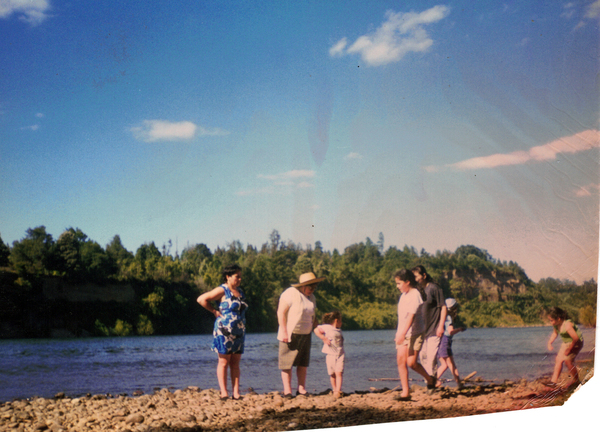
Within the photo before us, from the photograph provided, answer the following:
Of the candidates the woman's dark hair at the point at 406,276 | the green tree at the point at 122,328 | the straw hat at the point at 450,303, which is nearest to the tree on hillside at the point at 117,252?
the green tree at the point at 122,328

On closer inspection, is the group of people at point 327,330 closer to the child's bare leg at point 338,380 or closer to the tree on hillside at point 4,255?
the child's bare leg at point 338,380

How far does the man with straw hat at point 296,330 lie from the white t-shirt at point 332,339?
14 centimetres

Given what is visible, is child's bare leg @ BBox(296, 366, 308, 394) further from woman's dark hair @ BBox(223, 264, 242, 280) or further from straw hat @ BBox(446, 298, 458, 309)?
straw hat @ BBox(446, 298, 458, 309)

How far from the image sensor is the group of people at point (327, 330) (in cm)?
544

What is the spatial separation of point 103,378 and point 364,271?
2722 millimetres

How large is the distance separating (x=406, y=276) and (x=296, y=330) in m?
1.25

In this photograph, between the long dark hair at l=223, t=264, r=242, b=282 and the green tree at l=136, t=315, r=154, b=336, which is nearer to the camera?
the long dark hair at l=223, t=264, r=242, b=282

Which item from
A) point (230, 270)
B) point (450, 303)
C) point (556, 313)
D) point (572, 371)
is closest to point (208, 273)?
point (230, 270)

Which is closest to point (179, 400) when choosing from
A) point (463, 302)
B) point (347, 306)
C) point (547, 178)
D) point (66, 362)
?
point (66, 362)

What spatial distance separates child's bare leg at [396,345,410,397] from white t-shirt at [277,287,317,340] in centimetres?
94

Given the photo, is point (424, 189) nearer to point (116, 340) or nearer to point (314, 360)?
point (314, 360)

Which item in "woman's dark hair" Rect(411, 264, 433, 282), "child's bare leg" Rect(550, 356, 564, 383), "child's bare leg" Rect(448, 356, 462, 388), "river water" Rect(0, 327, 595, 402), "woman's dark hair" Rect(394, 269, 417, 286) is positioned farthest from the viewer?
"child's bare leg" Rect(550, 356, 564, 383)

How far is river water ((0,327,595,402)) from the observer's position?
535 cm

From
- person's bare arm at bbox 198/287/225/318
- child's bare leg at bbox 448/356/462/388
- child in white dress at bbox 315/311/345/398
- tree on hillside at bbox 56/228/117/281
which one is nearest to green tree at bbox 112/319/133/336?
tree on hillside at bbox 56/228/117/281
